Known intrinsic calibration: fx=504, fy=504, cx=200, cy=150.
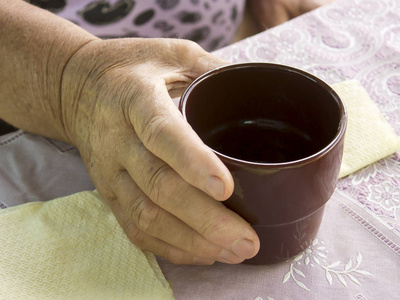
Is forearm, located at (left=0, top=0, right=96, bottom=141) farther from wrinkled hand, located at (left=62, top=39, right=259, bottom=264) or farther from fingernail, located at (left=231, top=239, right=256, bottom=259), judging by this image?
fingernail, located at (left=231, top=239, right=256, bottom=259)

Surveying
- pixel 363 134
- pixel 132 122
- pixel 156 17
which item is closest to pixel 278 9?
pixel 156 17

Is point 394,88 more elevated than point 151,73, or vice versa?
point 151,73

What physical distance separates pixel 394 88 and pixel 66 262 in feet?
1.53

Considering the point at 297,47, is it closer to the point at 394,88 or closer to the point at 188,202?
the point at 394,88

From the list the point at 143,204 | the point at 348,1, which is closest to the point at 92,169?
the point at 143,204

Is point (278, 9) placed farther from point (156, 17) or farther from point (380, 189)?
point (380, 189)

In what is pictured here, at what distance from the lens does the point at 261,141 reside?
0.48 meters

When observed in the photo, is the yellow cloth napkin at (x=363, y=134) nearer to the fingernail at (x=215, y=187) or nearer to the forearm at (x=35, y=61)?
the fingernail at (x=215, y=187)

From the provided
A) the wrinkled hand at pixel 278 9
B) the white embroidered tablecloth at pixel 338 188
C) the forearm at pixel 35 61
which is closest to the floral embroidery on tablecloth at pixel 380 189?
the white embroidered tablecloth at pixel 338 188

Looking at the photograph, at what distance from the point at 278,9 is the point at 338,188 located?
1.81ft

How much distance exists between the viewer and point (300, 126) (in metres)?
0.48

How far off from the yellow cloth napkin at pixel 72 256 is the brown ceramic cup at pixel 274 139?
0.11 metres

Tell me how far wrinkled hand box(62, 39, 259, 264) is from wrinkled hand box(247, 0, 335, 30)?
48 cm

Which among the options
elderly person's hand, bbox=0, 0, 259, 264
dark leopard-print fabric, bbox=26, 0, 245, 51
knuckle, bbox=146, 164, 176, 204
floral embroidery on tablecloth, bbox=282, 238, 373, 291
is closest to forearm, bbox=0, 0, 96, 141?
elderly person's hand, bbox=0, 0, 259, 264
